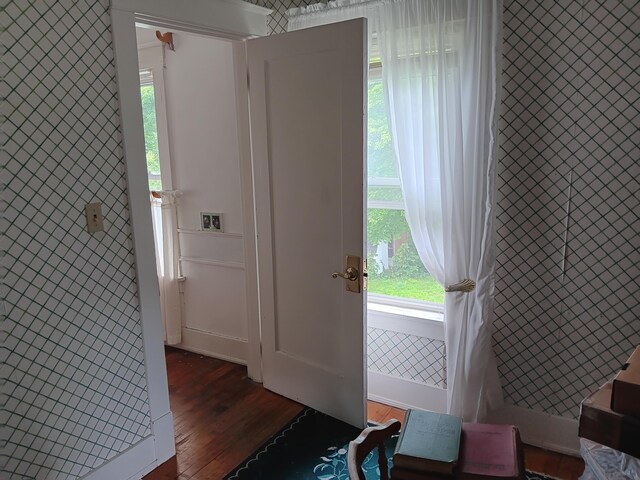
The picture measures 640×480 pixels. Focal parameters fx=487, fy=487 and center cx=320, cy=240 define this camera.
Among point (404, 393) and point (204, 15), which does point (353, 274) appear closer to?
point (404, 393)

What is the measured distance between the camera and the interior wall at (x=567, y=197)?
6.15 ft

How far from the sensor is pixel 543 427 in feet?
7.40

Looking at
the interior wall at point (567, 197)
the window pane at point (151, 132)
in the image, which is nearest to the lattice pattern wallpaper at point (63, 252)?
the window pane at point (151, 132)

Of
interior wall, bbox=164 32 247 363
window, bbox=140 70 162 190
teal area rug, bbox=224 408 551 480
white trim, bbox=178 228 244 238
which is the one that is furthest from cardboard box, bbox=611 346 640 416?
window, bbox=140 70 162 190

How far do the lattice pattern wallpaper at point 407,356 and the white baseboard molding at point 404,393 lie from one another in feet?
0.09

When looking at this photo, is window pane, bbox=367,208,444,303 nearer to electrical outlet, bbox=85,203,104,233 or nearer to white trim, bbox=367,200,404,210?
white trim, bbox=367,200,404,210

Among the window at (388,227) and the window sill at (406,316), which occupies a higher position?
the window at (388,227)

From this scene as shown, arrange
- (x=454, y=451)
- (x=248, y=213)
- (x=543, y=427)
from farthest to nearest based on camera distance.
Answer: (x=248, y=213), (x=543, y=427), (x=454, y=451)

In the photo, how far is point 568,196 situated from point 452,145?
1.70 feet

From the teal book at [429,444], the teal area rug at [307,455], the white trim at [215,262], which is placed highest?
the white trim at [215,262]

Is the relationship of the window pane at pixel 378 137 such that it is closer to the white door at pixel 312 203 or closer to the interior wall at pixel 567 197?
the white door at pixel 312 203

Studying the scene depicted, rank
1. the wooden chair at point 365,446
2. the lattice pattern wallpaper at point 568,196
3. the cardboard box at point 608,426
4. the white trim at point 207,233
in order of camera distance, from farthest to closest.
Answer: the white trim at point 207,233 < the lattice pattern wallpaper at point 568,196 < the cardboard box at point 608,426 < the wooden chair at point 365,446

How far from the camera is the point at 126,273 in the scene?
208 centimetres

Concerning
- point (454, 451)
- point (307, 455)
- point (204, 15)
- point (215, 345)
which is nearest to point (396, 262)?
point (307, 455)
